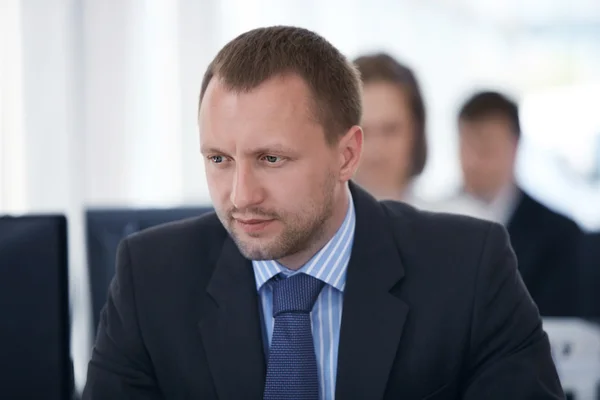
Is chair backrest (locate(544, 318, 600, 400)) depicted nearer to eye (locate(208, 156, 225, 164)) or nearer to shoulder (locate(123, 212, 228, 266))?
shoulder (locate(123, 212, 228, 266))

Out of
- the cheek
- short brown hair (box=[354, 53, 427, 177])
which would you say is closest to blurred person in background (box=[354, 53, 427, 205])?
short brown hair (box=[354, 53, 427, 177])

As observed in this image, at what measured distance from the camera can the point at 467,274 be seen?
1.61 m

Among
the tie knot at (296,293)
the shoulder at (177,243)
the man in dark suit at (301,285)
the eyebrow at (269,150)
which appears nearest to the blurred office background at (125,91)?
the shoulder at (177,243)

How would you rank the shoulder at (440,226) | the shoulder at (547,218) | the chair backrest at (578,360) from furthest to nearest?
the shoulder at (547,218)
the chair backrest at (578,360)
the shoulder at (440,226)

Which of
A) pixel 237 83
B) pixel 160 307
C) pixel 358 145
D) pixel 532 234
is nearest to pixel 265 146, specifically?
pixel 237 83

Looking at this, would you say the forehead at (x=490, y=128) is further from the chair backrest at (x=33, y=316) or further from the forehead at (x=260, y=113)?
the chair backrest at (x=33, y=316)

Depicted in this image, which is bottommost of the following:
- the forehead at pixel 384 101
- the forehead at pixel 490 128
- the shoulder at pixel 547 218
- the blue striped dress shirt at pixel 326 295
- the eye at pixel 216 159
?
the shoulder at pixel 547 218

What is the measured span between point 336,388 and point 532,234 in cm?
181

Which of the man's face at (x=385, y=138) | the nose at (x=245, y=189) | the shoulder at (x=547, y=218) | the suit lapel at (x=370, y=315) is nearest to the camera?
the nose at (x=245, y=189)

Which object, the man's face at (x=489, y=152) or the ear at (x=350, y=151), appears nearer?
the ear at (x=350, y=151)

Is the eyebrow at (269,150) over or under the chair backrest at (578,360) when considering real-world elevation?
over

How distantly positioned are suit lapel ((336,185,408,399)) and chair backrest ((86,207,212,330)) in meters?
0.47

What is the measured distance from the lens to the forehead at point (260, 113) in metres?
1.45

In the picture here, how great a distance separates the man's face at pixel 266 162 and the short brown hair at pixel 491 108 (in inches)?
74.7
